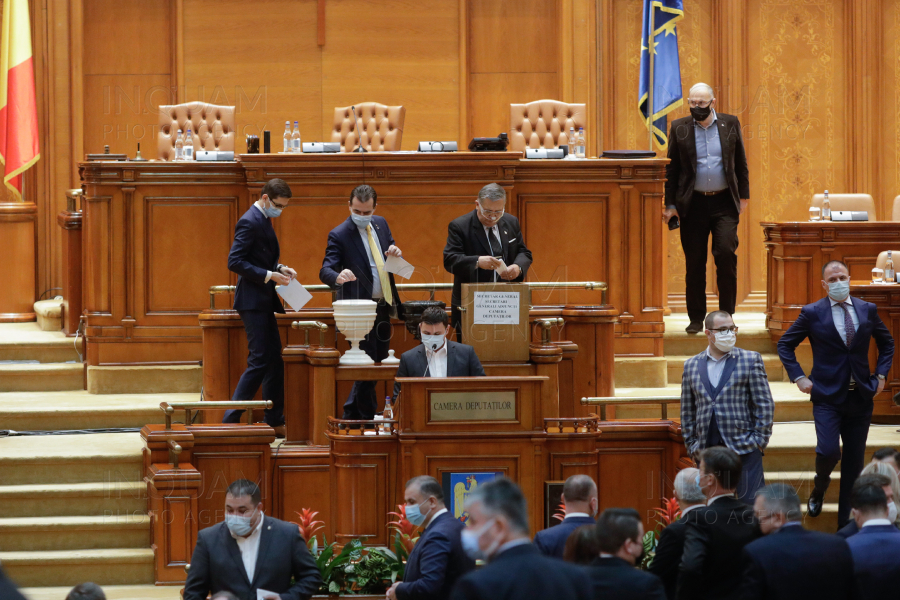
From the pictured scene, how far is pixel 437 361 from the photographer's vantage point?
6215 mm

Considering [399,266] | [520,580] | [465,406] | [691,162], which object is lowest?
[520,580]

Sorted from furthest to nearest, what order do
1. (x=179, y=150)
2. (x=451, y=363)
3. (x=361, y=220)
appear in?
(x=179, y=150), (x=361, y=220), (x=451, y=363)

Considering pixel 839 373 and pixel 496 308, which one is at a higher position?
pixel 496 308

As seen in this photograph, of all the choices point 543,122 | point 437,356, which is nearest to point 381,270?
point 437,356

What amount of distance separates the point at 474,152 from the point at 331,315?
1526mm

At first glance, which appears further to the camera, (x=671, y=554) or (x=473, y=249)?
(x=473, y=249)

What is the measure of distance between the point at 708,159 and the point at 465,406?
3.15m

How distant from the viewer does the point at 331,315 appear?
286 inches

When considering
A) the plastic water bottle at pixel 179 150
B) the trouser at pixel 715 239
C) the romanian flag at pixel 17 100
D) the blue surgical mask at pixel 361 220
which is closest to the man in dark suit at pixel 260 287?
the blue surgical mask at pixel 361 220

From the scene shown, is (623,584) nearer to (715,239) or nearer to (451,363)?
(451,363)

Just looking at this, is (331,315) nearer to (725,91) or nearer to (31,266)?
(31,266)

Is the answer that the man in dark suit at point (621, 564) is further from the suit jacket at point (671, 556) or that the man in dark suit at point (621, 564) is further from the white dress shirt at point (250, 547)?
the white dress shirt at point (250, 547)

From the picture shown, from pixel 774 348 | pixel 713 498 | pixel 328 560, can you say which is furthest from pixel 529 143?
pixel 713 498

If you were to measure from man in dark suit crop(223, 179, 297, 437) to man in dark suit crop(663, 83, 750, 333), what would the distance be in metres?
2.83
